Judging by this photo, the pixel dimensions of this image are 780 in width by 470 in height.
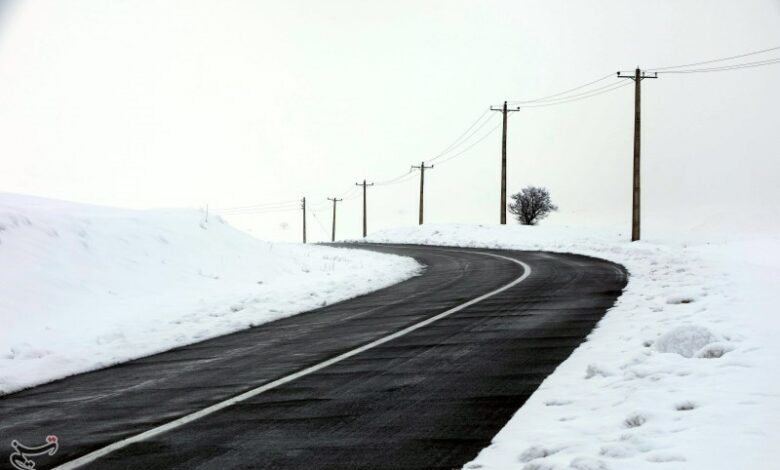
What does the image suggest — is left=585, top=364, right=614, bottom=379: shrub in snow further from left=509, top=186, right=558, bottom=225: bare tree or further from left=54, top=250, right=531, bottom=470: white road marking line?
left=509, top=186, right=558, bottom=225: bare tree

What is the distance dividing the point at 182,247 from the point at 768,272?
14599 millimetres

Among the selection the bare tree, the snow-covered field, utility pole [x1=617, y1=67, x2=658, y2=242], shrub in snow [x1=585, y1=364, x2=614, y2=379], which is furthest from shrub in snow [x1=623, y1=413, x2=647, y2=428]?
the bare tree

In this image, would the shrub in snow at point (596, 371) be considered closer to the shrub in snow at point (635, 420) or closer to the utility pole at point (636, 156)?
the shrub in snow at point (635, 420)

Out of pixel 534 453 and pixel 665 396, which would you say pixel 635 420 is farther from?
pixel 534 453

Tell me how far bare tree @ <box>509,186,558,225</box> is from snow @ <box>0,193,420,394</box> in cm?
9280

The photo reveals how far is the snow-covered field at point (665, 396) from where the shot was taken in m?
4.10

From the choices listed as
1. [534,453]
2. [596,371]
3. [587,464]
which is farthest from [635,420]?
[596,371]

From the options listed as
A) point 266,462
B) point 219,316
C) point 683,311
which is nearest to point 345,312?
point 219,316

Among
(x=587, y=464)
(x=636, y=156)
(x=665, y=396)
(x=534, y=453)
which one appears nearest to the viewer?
(x=587, y=464)

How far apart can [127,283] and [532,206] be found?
103m

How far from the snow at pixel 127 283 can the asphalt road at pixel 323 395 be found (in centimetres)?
101

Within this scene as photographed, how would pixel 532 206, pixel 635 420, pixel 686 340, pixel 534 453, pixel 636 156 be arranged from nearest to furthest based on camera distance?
pixel 534 453 → pixel 635 420 → pixel 686 340 → pixel 636 156 → pixel 532 206

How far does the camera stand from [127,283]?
1591 centimetres

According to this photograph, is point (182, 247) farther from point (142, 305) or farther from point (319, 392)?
point (319, 392)
